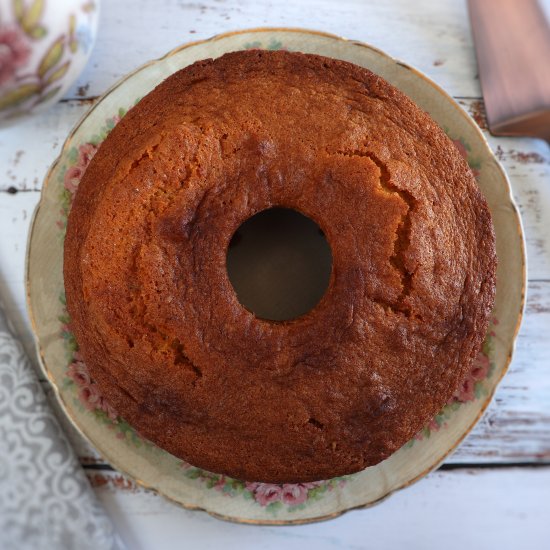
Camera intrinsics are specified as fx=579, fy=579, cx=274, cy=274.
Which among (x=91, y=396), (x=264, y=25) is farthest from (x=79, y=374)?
(x=264, y=25)

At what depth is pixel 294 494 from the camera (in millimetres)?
1567

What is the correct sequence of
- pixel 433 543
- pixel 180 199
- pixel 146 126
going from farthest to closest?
pixel 433 543
pixel 146 126
pixel 180 199

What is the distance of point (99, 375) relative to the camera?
1405 mm

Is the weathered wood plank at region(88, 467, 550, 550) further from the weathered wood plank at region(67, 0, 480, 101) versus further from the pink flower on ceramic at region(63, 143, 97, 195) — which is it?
the weathered wood plank at region(67, 0, 480, 101)

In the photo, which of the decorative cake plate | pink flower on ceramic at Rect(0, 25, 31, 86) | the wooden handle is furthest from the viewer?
the wooden handle

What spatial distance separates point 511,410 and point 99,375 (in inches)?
46.4

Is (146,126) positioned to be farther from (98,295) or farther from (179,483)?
(179,483)

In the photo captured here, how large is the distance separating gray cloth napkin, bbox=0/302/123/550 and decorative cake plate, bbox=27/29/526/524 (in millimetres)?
154

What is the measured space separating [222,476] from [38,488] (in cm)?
52

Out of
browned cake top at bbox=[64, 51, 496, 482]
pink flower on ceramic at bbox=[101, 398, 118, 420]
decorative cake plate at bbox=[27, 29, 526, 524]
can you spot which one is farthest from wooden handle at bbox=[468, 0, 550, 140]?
pink flower on ceramic at bbox=[101, 398, 118, 420]

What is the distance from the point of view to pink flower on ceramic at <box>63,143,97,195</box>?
1.60 meters

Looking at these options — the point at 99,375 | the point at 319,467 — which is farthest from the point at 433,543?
the point at 99,375

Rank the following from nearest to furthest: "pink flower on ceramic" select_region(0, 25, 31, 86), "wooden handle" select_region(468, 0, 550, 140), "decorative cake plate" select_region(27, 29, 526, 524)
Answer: "pink flower on ceramic" select_region(0, 25, 31, 86)
"decorative cake plate" select_region(27, 29, 526, 524)
"wooden handle" select_region(468, 0, 550, 140)

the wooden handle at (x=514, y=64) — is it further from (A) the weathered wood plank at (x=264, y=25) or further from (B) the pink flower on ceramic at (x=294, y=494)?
(B) the pink flower on ceramic at (x=294, y=494)
